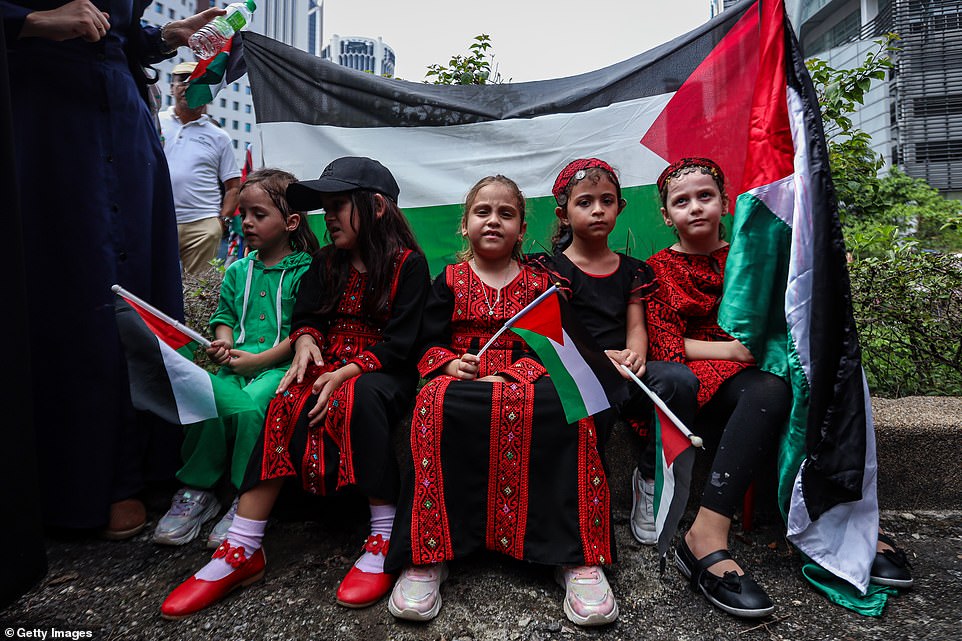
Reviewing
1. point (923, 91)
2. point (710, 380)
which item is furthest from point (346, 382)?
point (923, 91)

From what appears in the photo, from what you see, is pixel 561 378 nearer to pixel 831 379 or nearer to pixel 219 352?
pixel 831 379

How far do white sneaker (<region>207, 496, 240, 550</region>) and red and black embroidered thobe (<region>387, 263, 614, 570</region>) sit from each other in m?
0.68

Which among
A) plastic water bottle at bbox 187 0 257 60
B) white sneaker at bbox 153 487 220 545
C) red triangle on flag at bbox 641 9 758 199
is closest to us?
white sneaker at bbox 153 487 220 545

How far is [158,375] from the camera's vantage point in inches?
70.6

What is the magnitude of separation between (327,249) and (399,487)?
102 centimetres

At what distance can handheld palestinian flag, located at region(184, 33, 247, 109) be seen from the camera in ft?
8.29

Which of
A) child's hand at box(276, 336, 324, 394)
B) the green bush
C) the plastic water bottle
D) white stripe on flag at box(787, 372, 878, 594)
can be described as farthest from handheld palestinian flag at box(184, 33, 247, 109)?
the green bush

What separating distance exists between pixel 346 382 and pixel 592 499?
2.94ft

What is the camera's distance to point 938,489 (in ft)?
7.10

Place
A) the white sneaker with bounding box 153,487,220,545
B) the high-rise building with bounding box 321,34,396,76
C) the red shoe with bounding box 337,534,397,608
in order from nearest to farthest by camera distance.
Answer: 1. the red shoe with bounding box 337,534,397,608
2. the white sneaker with bounding box 153,487,220,545
3. the high-rise building with bounding box 321,34,396,76

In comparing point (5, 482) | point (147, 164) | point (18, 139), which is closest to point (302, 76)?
point (147, 164)

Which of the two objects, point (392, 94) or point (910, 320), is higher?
point (392, 94)

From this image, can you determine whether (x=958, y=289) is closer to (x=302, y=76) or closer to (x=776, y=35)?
(x=776, y=35)

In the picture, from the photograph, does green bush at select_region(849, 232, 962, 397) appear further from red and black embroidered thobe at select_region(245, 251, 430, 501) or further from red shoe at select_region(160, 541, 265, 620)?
red shoe at select_region(160, 541, 265, 620)
